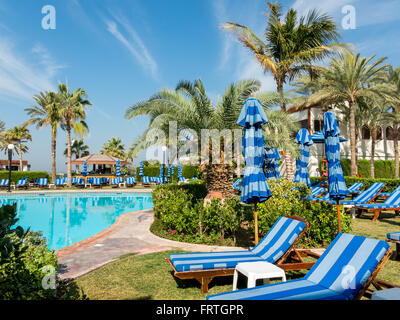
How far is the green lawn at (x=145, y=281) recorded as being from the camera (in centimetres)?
404

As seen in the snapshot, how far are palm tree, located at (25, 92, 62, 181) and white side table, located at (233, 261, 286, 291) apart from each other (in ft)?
83.1

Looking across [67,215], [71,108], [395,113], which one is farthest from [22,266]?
[395,113]

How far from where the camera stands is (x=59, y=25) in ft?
17.5

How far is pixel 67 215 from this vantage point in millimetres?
13891

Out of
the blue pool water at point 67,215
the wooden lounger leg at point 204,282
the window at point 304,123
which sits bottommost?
the blue pool water at point 67,215

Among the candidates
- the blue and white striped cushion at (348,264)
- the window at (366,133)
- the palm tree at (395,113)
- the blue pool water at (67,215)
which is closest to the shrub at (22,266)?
the blue and white striped cushion at (348,264)

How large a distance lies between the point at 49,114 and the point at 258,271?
86.2 feet

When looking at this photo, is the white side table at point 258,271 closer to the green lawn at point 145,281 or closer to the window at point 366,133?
the green lawn at point 145,281

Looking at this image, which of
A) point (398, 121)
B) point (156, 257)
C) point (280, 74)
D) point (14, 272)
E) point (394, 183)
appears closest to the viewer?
point (14, 272)

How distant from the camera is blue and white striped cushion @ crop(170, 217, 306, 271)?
4.09m

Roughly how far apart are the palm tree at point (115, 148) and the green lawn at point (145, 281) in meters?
48.6

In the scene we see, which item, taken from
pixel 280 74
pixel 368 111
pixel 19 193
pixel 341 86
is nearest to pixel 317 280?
pixel 280 74

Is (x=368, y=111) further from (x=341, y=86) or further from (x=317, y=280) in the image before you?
(x=317, y=280)

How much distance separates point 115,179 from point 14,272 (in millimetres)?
25693
